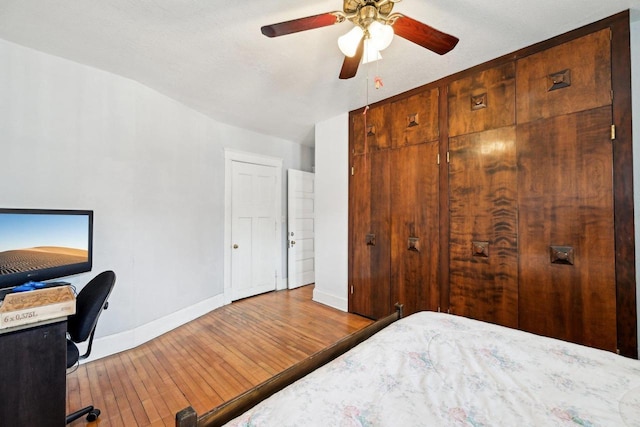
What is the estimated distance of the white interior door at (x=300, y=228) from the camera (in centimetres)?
431

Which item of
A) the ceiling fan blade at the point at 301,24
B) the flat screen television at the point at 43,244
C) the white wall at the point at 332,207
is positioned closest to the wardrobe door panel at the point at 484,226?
the white wall at the point at 332,207

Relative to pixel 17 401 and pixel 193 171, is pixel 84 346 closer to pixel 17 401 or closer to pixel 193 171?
pixel 17 401

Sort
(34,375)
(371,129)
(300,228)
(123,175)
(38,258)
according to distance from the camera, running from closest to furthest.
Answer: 1. (34,375)
2. (38,258)
3. (123,175)
4. (371,129)
5. (300,228)

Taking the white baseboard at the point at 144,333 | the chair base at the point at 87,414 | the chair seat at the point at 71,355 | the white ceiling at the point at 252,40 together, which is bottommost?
the chair base at the point at 87,414

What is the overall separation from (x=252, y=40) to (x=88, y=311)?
213 cm

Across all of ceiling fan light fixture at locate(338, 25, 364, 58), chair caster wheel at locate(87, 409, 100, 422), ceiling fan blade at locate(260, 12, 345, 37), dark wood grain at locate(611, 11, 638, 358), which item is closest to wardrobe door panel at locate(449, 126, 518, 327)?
dark wood grain at locate(611, 11, 638, 358)

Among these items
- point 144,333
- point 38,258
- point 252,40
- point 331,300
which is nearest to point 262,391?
point 38,258

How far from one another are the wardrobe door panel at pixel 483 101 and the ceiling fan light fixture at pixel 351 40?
1.41 m

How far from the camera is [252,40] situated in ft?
6.36

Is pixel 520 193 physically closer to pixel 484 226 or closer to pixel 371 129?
pixel 484 226

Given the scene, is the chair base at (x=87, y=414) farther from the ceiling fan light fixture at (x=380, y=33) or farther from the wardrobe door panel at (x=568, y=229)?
the wardrobe door panel at (x=568, y=229)

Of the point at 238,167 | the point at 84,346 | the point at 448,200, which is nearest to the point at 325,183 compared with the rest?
the point at 238,167

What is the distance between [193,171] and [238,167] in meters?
0.72

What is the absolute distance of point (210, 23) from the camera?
1.77 meters
